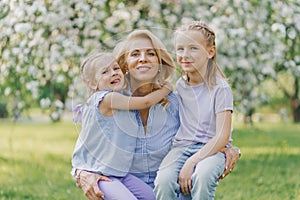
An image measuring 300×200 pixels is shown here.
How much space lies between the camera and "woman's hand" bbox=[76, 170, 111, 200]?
12.4ft

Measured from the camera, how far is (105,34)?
293 inches

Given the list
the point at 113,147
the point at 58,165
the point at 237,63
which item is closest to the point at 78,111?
the point at 113,147

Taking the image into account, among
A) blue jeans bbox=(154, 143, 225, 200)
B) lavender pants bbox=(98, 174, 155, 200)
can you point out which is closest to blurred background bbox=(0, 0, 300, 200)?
lavender pants bbox=(98, 174, 155, 200)

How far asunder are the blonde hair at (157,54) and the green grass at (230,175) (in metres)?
2.17

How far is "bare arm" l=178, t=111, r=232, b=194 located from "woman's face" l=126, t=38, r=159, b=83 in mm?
421

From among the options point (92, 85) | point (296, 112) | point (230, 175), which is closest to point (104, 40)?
point (230, 175)

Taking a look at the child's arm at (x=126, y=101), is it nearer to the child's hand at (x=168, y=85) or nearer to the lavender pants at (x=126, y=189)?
the child's hand at (x=168, y=85)

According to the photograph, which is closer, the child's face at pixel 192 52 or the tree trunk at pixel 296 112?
the child's face at pixel 192 52

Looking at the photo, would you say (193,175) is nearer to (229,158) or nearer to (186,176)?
(186,176)

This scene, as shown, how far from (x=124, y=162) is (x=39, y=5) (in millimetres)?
3057

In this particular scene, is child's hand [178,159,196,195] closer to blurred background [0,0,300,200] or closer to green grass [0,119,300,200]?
green grass [0,119,300,200]

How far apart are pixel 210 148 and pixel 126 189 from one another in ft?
1.61

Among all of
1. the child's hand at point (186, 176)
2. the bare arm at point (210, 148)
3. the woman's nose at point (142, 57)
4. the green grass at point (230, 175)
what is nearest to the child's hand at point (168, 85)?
the woman's nose at point (142, 57)

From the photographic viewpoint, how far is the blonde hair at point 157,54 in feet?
12.6
